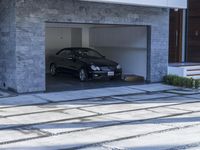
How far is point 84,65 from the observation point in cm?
1595

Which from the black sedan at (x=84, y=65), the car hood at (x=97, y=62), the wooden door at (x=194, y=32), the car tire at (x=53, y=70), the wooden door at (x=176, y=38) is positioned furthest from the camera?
the wooden door at (x=176, y=38)

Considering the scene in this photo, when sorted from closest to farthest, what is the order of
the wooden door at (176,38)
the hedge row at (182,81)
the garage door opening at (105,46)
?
the hedge row at (182,81) < the garage door opening at (105,46) < the wooden door at (176,38)

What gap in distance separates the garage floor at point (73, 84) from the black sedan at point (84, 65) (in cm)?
29

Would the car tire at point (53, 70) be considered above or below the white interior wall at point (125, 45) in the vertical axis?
below

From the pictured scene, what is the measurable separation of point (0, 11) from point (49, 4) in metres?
1.66

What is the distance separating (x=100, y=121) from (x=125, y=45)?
368 inches

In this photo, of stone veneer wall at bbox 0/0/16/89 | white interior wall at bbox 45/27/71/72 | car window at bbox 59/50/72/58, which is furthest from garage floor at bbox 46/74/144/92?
white interior wall at bbox 45/27/71/72

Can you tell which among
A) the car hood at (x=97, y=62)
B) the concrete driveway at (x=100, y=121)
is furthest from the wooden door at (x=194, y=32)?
the concrete driveway at (x=100, y=121)

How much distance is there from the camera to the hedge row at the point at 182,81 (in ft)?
48.7

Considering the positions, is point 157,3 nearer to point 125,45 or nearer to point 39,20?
point 125,45

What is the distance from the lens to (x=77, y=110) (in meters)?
10.0

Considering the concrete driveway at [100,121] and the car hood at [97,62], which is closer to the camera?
the concrete driveway at [100,121]

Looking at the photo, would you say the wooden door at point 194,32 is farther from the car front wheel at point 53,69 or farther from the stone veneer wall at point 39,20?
the car front wheel at point 53,69

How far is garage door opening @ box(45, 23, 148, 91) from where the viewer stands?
15656 millimetres
